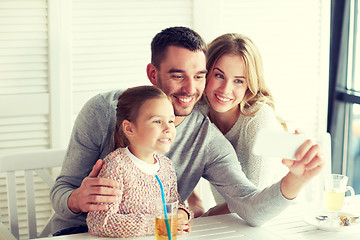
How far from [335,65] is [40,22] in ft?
5.82

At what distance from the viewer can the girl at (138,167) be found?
1.62 meters

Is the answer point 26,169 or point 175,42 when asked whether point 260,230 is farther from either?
point 26,169

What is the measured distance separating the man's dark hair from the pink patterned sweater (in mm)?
452

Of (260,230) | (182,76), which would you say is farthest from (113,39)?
(260,230)

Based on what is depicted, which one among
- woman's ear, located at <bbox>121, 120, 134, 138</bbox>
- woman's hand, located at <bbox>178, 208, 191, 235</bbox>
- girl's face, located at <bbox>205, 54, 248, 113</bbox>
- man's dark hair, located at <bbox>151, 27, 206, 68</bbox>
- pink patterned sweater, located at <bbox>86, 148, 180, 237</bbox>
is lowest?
woman's hand, located at <bbox>178, 208, 191, 235</bbox>

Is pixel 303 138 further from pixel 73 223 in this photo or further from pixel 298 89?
pixel 298 89

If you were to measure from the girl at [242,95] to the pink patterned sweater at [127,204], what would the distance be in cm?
56

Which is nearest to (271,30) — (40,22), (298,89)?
(298,89)

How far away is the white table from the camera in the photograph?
1.64 metres

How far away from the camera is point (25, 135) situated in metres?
2.76

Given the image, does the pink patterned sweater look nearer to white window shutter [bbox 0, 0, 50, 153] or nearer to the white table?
the white table

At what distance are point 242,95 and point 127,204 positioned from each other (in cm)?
78

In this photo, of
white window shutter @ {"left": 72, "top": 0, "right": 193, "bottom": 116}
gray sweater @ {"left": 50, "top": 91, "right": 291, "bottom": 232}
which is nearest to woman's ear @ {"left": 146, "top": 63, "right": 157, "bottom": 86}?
gray sweater @ {"left": 50, "top": 91, "right": 291, "bottom": 232}

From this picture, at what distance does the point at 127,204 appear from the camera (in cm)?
166
